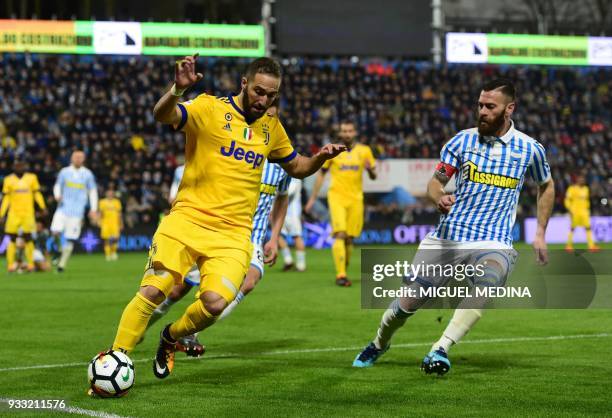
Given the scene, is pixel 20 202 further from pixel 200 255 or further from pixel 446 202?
pixel 446 202

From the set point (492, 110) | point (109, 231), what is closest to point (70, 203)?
point (109, 231)

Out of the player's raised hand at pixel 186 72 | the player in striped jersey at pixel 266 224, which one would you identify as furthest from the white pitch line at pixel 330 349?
the player's raised hand at pixel 186 72

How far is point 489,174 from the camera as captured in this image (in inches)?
308

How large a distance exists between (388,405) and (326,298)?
8.09 m

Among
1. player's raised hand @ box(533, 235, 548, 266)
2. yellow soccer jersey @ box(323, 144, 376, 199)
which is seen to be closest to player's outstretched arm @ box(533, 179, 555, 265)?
player's raised hand @ box(533, 235, 548, 266)

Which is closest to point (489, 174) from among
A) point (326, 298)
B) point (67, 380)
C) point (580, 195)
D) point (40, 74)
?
point (67, 380)

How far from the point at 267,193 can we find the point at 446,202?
2958 mm

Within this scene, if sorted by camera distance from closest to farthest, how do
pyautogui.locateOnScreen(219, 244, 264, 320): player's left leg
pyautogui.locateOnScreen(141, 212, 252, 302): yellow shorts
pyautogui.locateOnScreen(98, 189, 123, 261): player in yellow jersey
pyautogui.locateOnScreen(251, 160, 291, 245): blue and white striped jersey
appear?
pyautogui.locateOnScreen(141, 212, 252, 302): yellow shorts → pyautogui.locateOnScreen(219, 244, 264, 320): player's left leg → pyautogui.locateOnScreen(251, 160, 291, 245): blue and white striped jersey → pyautogui.locateOnScreen(98, 189, 123, 261): player in yellow jersey

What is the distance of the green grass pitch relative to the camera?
255 inches

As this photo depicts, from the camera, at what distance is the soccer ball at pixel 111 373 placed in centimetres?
632

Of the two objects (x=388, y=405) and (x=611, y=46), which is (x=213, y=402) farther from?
(x=611, y=46)

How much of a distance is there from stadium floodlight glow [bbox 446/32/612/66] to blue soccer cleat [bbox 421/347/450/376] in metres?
30.1

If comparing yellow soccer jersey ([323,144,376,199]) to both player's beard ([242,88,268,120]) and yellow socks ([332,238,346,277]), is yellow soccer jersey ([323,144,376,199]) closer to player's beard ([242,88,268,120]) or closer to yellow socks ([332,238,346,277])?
yellow socks ([332,238,346,277])

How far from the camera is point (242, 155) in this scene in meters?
6.88
